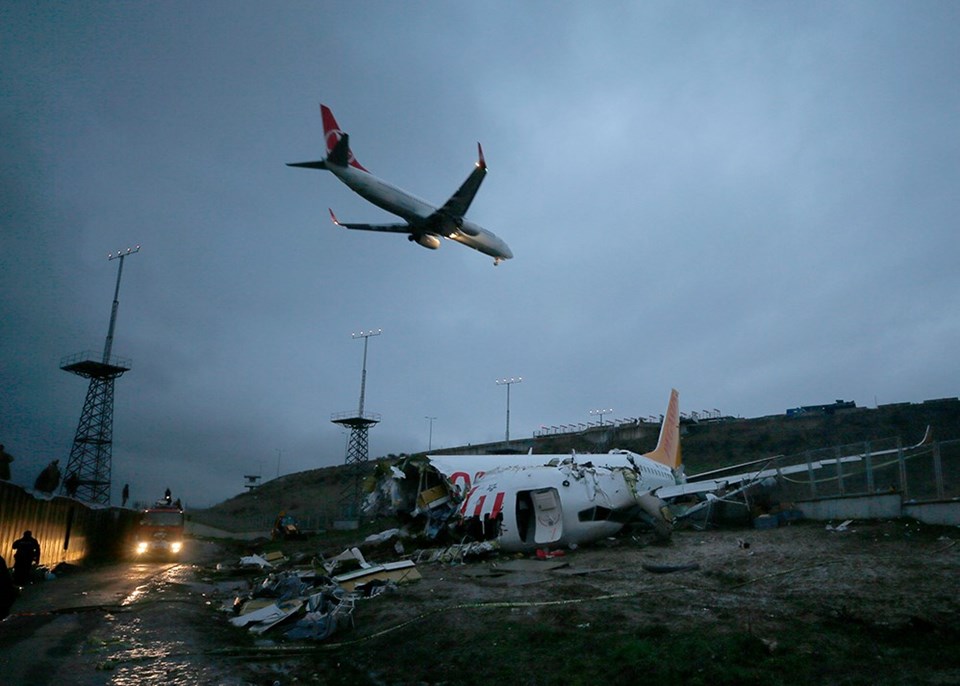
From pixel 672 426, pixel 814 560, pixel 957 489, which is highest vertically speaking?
pixel 672 426

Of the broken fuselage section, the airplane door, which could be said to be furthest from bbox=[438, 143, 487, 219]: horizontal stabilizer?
the airplane door

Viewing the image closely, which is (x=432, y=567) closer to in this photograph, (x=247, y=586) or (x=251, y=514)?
(x=247, y=586)

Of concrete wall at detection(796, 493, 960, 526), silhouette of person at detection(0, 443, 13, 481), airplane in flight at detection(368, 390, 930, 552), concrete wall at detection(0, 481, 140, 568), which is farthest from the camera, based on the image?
silhouette of person at detection(0, 443, 13, 481)

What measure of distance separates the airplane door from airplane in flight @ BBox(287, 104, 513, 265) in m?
15.2

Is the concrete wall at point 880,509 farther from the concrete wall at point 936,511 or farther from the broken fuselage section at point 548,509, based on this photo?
the broken fuselage section at point 548,509

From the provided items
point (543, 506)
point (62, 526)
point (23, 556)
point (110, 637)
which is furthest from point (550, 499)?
point (62, 526)

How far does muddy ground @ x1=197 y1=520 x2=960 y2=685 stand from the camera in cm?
693

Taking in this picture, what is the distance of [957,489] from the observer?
15.1m

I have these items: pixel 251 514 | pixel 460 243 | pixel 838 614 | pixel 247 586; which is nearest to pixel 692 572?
pixel 838 614

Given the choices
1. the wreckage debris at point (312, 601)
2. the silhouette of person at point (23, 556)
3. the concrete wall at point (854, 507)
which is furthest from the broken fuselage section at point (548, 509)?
the silhouette of person at point (23, 556)

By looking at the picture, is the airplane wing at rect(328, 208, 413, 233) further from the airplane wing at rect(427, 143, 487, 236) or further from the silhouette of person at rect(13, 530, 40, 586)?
the silhouette of person at rect(13, 530, 40, 586)

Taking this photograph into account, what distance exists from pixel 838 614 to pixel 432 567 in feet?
36.0

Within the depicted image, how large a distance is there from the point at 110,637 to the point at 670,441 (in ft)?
116

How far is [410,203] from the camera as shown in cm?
2983
